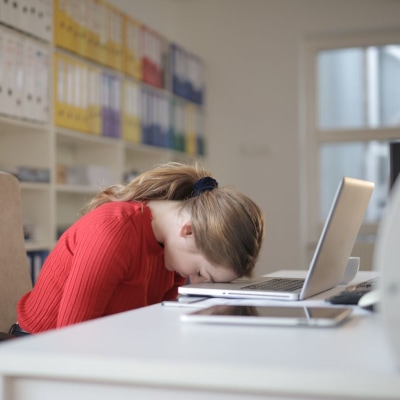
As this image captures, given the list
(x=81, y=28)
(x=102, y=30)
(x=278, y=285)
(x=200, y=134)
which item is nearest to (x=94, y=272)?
(x=278, y=285)

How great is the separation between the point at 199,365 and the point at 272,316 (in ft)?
1.11

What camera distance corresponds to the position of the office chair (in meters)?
1.88

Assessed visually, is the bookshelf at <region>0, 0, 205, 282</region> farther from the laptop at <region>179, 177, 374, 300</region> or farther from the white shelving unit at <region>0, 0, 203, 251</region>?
the laptop at <region>179, 177, 374, 300</region>

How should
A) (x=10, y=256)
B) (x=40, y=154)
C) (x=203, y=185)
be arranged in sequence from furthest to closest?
(x=40, y=154), (x=10, y=256), (x=203, y=185)

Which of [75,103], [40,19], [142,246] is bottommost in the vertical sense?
[142,246]

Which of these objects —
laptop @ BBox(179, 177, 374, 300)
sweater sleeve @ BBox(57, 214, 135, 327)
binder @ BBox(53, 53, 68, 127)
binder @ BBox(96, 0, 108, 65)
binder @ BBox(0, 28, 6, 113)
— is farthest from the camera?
binder @ BBox(96, 0, 108, 65)

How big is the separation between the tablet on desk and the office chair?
0.86m

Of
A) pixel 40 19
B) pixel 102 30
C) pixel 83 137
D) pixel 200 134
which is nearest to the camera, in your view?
pixel 40 19

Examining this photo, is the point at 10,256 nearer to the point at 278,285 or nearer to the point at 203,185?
the point at 203,185

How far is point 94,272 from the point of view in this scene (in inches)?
56.4

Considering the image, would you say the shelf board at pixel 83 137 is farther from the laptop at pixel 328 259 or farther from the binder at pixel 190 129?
the laptop at pixel 328 259

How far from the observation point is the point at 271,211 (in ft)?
19.1

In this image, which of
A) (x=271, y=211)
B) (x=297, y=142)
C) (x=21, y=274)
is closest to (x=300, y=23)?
(x=297, y=142)

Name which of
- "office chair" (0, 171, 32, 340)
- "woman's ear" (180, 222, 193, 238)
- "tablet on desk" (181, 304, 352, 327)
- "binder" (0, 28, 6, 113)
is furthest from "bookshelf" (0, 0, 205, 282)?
"tablet on desk" (181, 304, 352, 327)
